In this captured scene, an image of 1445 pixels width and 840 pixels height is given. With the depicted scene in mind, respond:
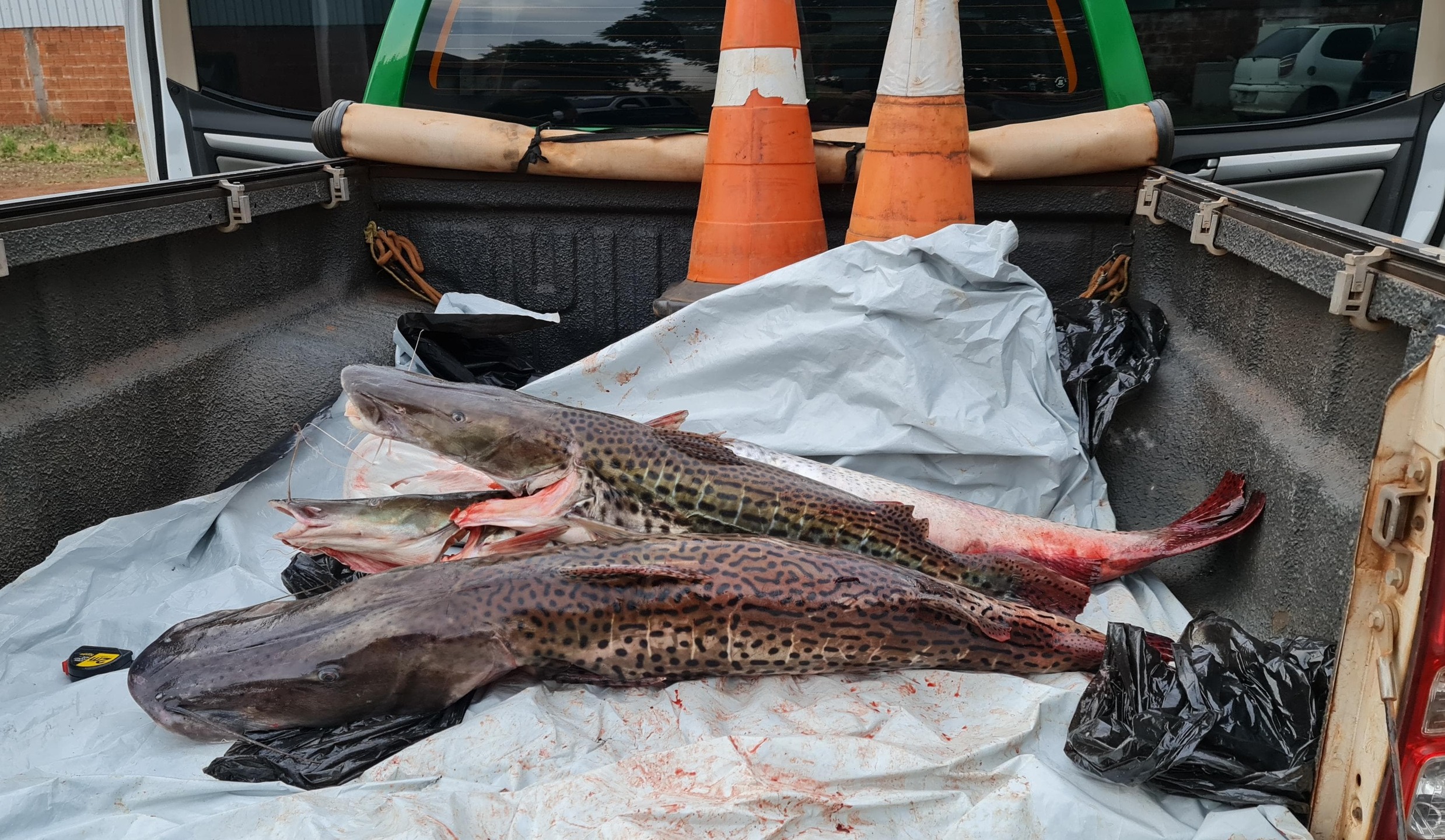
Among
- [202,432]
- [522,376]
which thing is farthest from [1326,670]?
[202,432]

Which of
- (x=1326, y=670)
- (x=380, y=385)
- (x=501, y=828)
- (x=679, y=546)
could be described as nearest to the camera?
(x=501, y=828)

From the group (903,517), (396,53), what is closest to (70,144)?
(396,53)

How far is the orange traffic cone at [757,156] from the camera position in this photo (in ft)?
12.6

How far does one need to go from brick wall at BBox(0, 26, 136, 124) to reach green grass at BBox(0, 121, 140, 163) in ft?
1.07

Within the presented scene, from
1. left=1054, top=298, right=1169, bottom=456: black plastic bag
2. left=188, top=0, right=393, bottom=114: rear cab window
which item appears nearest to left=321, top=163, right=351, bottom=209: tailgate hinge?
left=188, top=0, right=393, bottom=114: rear cab window

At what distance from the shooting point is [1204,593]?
296cm

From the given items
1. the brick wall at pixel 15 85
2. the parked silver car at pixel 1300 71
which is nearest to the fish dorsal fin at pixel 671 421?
the parked silver car at pixel 1300 71

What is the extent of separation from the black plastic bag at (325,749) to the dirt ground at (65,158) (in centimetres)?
1554

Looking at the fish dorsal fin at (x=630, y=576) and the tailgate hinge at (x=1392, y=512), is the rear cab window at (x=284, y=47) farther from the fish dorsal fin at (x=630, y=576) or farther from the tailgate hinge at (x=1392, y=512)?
the tailgate hinge at (x=1392, y=512)

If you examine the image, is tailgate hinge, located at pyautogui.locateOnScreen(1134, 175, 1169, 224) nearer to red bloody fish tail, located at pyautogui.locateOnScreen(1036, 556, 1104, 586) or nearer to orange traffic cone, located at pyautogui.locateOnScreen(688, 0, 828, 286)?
Result: orange traffic cone, located at pyautogui.locateOnScreen(688, 0, 828, 286)

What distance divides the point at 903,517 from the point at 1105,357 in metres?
1.23

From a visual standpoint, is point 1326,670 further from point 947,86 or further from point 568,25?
point 568,25

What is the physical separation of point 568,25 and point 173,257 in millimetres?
1822

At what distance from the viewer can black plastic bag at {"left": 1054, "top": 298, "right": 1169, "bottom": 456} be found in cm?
350
